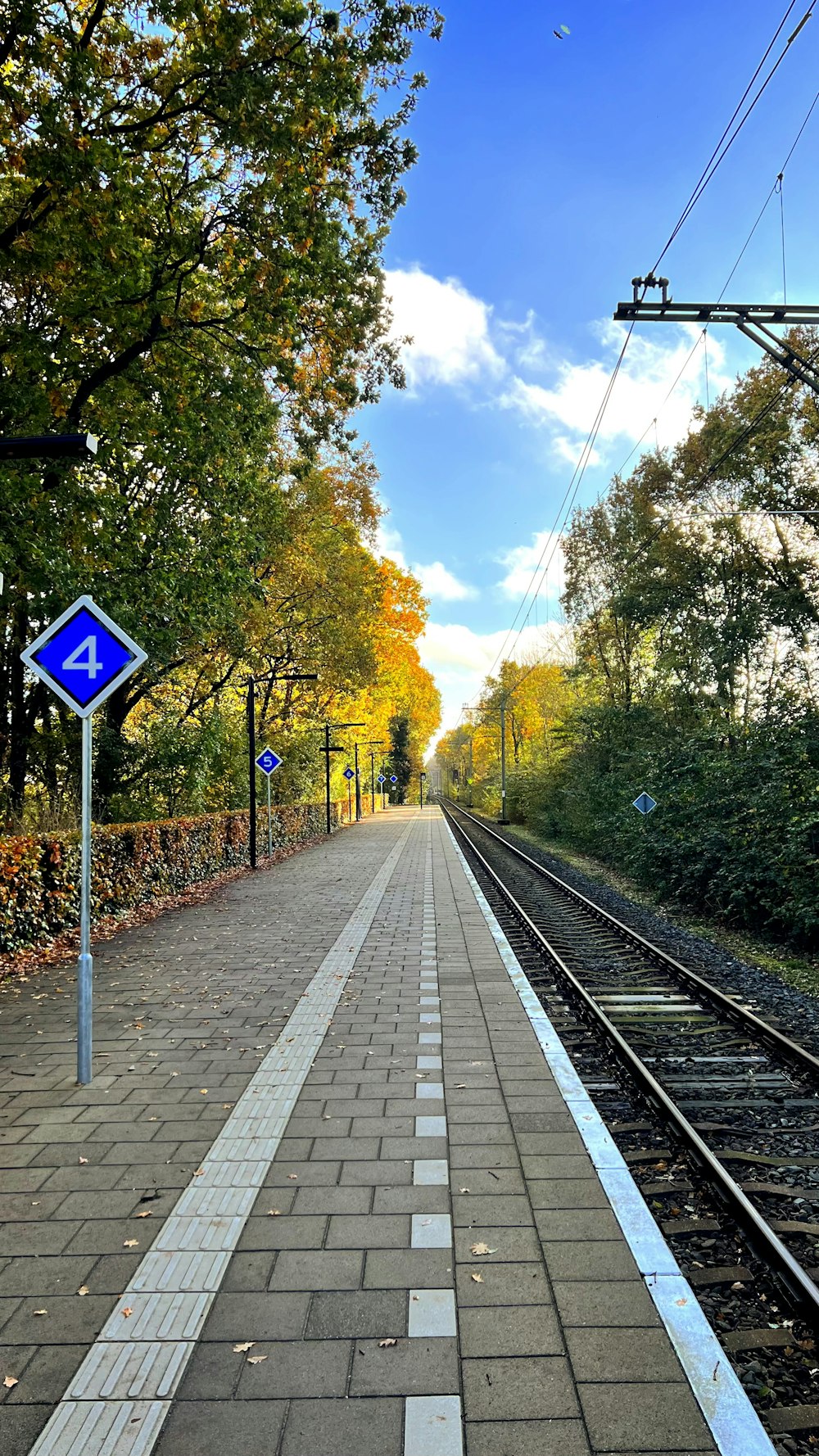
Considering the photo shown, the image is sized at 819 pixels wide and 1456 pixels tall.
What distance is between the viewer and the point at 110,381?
1141cm

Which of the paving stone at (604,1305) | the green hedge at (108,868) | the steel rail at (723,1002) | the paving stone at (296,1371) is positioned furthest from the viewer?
the green hedge at (108,868)

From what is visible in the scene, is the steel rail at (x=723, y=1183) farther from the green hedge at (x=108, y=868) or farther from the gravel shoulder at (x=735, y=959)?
the green hedge at (x=108, y=868)

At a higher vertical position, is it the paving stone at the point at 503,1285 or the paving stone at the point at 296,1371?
the paving stone at the point at 296,1371

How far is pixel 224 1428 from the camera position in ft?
7.83

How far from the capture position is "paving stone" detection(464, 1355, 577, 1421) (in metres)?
2.45

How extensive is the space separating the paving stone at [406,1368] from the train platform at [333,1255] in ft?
0.04

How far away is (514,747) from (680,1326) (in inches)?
2474

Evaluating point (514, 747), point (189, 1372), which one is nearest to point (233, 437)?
point (189, 1372)

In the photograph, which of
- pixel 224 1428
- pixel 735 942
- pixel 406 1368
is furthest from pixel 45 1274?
pixel 735 942

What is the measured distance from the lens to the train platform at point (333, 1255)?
2430 millimetres

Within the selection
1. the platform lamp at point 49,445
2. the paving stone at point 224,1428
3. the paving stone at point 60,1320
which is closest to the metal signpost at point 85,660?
the platform lamp at point 49,445

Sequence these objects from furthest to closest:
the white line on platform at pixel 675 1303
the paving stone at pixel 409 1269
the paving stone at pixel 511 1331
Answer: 1. the paving stone at pixel 409 1269
2. the paving stone at pixel 511 1331
3. the white line on platform at pixel 675 1303

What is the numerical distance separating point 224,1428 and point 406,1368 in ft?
1.89

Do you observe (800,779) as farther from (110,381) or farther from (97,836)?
(110,381)
